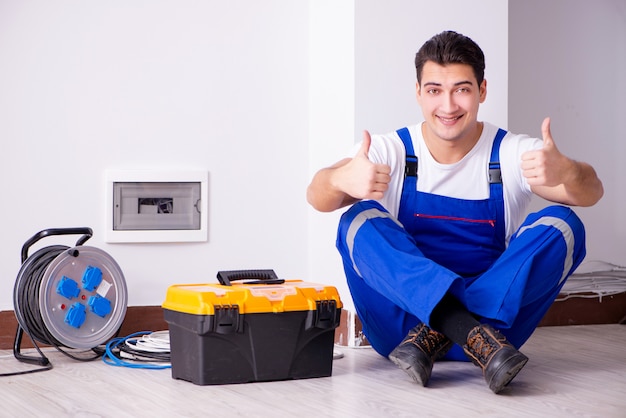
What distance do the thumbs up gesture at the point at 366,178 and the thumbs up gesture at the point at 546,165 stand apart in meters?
0.38

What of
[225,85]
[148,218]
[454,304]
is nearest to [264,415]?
[454,304]

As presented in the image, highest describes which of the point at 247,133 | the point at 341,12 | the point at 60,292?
the point at 341,12

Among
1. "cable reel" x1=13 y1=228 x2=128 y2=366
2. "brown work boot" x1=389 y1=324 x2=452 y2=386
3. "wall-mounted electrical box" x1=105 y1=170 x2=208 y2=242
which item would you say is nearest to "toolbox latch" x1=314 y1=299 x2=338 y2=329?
"brown work boot" x1=389 y1=324 x2=452 y2=386

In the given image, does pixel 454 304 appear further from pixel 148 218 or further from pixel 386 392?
pixel 148 218

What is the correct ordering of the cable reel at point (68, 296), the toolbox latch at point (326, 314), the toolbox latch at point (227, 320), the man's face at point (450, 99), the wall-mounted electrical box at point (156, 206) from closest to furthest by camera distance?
the toolbox latch at point (227, 320) → the toolbox latch at point (326, 314) → the man's face at point (450, 99) → the cable reel at point (68, 296) → the wall-mounted electrical box at point (156, 206)

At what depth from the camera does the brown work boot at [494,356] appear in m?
2.13

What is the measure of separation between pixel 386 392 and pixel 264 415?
421mm

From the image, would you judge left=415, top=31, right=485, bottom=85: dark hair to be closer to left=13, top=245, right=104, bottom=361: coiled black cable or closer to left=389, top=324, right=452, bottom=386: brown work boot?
left=389, top=324, right=452, bottom=386: brown work boot

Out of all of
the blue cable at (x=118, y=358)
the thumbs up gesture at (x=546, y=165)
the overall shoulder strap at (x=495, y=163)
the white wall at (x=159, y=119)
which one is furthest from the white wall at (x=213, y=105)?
the thumbs up gesture at (x=546, y=165)

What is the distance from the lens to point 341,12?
3166 mm

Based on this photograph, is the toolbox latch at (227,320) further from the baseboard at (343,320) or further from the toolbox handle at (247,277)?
the baseboard at (343,320)

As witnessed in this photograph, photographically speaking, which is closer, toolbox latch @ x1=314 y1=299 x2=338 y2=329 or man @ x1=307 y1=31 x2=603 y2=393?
man @ x1=307 y1=31 x2=603 y2=393

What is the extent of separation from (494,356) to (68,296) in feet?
4.73

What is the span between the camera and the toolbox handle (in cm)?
251
